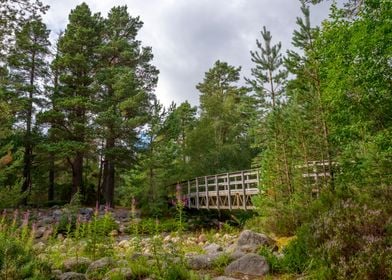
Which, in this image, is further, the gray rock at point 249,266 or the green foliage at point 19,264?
the gray rock at point 249,266

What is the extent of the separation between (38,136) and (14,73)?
5199 mm

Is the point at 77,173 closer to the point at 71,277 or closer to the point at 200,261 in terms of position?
the point at 200,261

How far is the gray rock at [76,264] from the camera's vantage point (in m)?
5.45

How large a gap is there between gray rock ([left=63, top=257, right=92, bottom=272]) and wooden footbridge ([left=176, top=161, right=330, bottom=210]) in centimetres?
175

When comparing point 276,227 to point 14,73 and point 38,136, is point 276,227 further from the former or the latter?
point 14,73

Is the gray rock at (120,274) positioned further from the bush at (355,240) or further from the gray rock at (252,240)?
the bush at (355,240)

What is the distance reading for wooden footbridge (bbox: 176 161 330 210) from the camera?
27.4 ft

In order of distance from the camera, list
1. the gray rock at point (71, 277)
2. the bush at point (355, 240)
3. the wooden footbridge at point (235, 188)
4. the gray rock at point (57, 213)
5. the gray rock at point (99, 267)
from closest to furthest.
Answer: the bush at point (355, 240) < the gray rock at point (71, 277) < the gray rock at point (99, 267) < the wooden footbridge at point (235, 188) < the gray rock at point (57, 213)

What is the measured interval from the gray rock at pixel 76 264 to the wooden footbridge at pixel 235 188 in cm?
175

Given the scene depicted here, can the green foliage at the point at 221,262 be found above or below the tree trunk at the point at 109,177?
below

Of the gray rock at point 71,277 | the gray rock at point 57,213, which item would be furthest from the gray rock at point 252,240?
the gray rock at point 57,213

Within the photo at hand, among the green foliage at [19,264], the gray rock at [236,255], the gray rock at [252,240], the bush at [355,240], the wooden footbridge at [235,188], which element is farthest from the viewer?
the wooden footbridge at [235,188]

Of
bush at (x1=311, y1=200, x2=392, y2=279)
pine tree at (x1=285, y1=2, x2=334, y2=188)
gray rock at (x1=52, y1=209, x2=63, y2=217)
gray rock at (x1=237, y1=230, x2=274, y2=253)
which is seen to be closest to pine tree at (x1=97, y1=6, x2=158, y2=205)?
gray rock at (x1=52, y1=209, x2=63, y2=217)

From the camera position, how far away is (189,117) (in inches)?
1394
